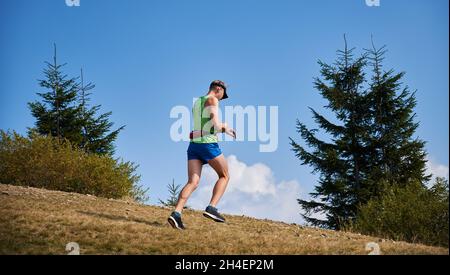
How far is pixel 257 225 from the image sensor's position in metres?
11.3

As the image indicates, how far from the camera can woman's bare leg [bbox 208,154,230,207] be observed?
8.40 metres

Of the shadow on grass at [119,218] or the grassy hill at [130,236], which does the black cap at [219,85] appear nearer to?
the grassy hill at [130,236]

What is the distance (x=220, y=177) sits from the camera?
28.2ft

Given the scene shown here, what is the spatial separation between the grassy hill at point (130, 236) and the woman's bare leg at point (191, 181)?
1.82ft

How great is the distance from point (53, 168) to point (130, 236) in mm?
17386

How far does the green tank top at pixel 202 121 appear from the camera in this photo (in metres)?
8.19

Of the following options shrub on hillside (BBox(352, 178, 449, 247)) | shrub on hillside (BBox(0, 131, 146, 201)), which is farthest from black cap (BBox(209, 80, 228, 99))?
shrub on hillside (BBox(0, 131, 146, 201))

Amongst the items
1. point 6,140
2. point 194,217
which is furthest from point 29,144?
point 194,217

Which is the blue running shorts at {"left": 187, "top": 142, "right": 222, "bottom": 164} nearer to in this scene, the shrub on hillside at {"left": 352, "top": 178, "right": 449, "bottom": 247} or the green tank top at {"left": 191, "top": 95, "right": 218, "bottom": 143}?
the green tank top at {"left": 191, "top": 95, "right": 218, "bottom": 143}

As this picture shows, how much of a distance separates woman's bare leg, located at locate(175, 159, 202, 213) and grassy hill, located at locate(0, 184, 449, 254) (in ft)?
1.82

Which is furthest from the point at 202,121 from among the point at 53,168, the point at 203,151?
the point at 53,168
